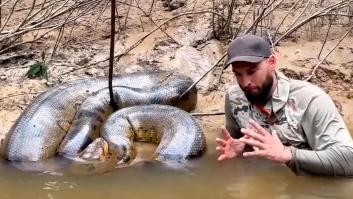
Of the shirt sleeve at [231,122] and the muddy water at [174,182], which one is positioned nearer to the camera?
the muddy water at [174,182]

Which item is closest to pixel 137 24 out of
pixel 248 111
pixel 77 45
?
pixel 77 45

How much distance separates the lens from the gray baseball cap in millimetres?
4645

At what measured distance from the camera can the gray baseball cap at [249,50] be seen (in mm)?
4645

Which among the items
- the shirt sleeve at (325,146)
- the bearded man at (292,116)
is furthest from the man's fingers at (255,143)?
the shirt sleeve at (325,146)

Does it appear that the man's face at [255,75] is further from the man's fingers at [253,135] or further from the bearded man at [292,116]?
the man's fingers at [253,135]

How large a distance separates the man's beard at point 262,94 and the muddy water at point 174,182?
0.64 metres

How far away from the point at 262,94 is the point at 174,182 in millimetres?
1210

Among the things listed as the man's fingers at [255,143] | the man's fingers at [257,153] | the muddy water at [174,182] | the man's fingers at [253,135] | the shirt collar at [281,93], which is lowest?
the muddy water at [174,182]

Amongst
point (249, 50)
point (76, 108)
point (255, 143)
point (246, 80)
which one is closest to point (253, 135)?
point (255, 143)

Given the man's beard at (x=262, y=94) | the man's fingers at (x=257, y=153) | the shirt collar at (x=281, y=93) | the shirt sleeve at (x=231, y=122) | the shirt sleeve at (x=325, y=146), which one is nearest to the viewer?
the man's fingers at (x=257, y=153)

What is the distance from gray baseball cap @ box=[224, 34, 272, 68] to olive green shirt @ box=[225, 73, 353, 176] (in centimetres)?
32

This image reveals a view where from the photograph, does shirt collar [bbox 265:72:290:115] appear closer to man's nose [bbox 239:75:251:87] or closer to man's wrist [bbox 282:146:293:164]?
man's nose [bbox 239:75:251:87]

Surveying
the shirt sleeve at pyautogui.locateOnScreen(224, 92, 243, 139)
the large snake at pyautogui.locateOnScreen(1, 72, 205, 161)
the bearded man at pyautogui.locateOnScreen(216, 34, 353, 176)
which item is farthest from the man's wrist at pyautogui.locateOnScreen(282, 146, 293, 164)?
the large snake at pyautogui.locateOnScreen(1, 72, 205, 161)

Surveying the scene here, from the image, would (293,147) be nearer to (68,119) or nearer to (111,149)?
(111,149)
